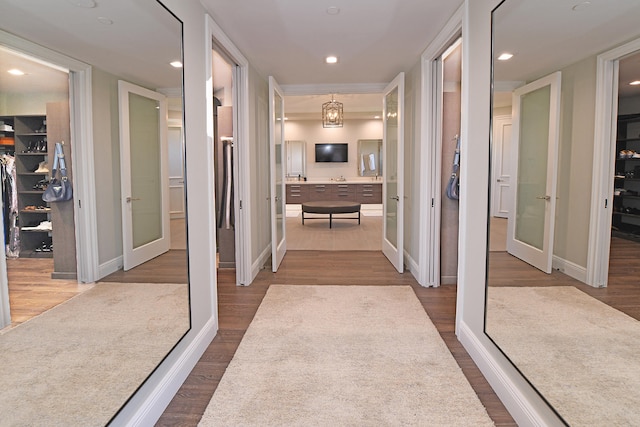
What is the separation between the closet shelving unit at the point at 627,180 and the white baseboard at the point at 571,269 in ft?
0.79

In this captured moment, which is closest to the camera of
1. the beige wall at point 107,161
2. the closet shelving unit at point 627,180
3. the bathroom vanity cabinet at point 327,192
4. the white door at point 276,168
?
the closet shelving unit at point 627,180

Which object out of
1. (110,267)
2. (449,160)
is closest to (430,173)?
(449,160)

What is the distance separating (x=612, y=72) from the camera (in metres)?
1.32

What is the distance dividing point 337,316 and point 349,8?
2.26m

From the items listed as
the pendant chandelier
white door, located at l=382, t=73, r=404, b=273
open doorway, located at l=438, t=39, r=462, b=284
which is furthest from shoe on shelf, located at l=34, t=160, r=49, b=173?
the pendant chandelier

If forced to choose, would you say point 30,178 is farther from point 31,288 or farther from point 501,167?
point 501,167

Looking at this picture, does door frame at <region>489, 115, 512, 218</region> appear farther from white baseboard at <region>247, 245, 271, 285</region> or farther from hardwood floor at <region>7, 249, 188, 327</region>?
white baseboard at <region>247, 245, 271, 285</region>

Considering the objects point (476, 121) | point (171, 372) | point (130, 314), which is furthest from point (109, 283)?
point (476, 121)

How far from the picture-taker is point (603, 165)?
55.5 inches

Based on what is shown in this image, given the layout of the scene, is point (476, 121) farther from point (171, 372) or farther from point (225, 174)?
point (225, 174)

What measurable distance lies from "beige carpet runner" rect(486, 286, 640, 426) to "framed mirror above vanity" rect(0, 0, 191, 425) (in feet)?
5.60

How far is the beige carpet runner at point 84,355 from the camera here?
1.15 meters

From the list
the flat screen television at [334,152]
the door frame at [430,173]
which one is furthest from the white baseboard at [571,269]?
the flat screen television at [334,152]

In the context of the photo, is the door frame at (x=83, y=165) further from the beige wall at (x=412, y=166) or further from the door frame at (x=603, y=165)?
the beige wall at (x=412, y=166)
